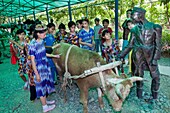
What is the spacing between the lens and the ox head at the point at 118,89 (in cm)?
202

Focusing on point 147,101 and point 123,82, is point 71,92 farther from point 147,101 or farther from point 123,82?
point 123,82

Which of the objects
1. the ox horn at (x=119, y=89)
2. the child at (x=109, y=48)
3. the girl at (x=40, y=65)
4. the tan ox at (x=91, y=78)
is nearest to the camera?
the ox horn at (x=119, y=89)

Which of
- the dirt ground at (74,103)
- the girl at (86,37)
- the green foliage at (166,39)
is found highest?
the girl at (86,37)

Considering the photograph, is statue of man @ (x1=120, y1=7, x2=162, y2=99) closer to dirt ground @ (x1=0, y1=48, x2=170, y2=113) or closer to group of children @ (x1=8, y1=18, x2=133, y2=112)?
dirt ground @ (x1=0, y1=48, x2=170, y2=113)

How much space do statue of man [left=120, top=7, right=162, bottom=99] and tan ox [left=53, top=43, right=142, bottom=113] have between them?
2.99 ft

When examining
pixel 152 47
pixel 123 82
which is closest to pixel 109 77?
pixel 123 82

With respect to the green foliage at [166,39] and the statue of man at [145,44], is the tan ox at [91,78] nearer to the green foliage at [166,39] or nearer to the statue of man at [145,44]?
the statue of man at [145,44]

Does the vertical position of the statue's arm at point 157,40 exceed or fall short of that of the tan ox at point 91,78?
it exceeds it

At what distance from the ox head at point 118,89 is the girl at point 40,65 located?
1419mm

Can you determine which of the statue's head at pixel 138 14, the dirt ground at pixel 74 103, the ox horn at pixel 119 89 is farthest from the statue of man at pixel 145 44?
the ox horn at pixel 119 89

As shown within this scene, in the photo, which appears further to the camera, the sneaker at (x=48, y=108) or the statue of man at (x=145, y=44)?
the sneaker at (x=48, y=108)

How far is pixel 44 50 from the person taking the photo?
3.07 m

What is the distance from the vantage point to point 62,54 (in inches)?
136

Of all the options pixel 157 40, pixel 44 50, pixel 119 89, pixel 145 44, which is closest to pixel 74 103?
pixel 44 50
